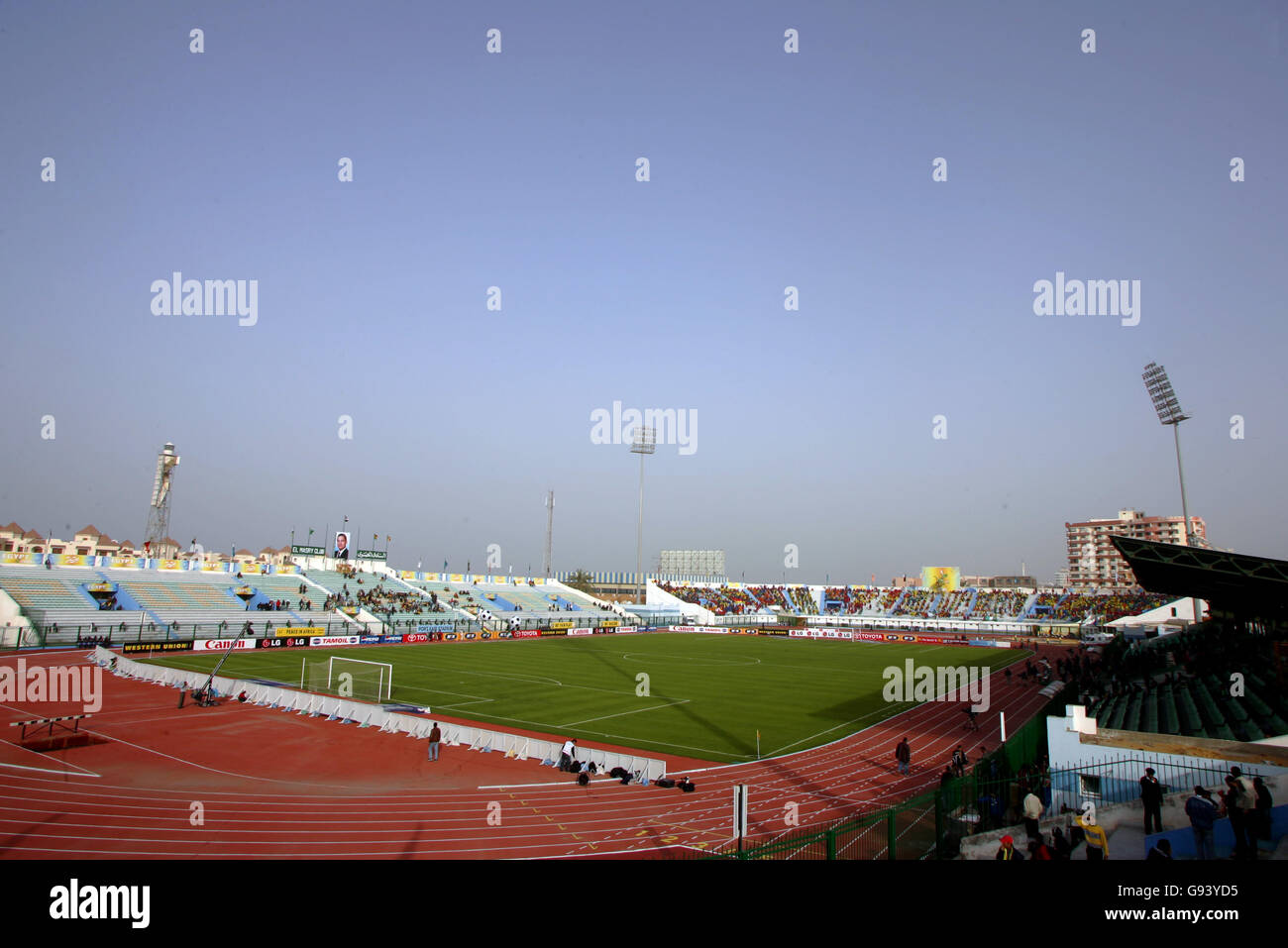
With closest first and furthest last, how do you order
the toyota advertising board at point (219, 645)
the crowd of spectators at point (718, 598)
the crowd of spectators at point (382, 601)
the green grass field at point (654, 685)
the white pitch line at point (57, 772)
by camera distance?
the white pitch line at point (57, 772) → the green grass field at point (654, 685) → the toyota advertising board at point (219, 645) → the crowd of spectators at point (382, 601) → the crowd of spectators at point (718, 598)

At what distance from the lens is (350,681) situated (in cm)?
3319

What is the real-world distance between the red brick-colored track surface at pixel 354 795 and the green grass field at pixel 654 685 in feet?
12.9

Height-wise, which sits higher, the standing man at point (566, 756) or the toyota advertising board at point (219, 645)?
the standing man at point (566, 756)

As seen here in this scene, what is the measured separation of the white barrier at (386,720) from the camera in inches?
799

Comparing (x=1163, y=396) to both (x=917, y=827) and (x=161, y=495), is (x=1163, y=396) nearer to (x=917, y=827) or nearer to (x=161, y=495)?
(x=917, y=827)

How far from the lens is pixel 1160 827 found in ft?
40.1

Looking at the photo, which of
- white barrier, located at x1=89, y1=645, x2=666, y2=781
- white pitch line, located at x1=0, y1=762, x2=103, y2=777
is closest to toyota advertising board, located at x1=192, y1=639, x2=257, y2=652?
white barrier, located at x1=89, y1=645, x2=666, y2=781

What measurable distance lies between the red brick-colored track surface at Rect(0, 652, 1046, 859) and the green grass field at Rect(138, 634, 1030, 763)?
12.9ft

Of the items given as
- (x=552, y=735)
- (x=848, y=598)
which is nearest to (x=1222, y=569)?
(x=552, y=735)

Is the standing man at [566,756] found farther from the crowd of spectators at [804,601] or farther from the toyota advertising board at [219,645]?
the crowd of spectators at [804,601]

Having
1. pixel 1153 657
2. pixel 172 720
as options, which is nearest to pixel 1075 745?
pixel 1153 657

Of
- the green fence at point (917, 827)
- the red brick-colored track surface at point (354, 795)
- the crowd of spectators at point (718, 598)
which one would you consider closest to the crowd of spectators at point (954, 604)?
the crowd of spectators at point (718, 598)
